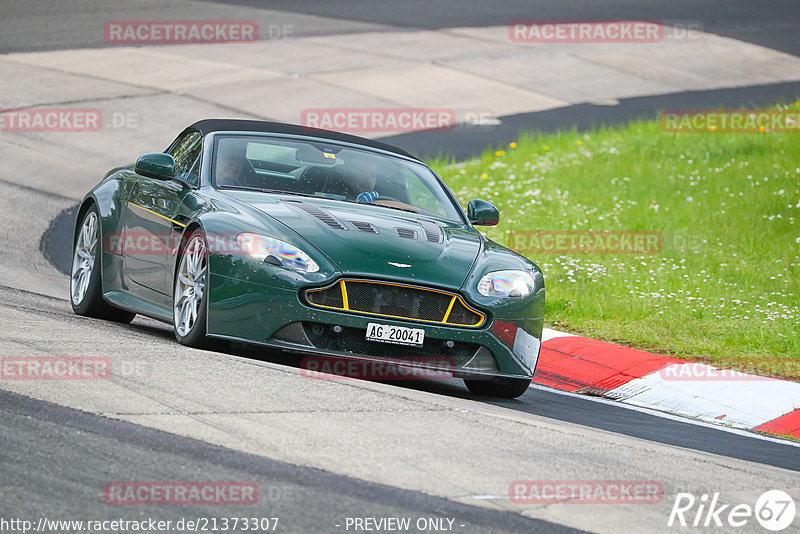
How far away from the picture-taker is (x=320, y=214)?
745cm

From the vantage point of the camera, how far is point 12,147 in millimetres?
16906

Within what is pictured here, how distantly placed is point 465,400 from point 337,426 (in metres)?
1.81

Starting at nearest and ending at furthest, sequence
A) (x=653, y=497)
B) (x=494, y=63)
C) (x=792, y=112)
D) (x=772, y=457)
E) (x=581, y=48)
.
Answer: (x=653, y=497) < (x=772, y=457) < (x=792, y=112) < (x=494, y=63) < (x=581, y=48)

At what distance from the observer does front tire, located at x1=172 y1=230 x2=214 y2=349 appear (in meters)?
7.08

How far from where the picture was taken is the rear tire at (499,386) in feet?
25.1

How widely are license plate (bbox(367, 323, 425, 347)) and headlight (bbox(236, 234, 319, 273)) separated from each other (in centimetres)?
46

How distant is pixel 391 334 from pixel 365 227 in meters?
0.77

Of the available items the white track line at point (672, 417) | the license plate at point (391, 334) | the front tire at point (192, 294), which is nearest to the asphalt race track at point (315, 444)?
the white track line at point (672, 417)

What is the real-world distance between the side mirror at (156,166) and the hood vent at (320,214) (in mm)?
979

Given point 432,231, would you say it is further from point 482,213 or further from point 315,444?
point 315,444

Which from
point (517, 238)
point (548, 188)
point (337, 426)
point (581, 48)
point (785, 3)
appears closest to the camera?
point (337, 426)

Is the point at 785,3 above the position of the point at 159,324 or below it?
above

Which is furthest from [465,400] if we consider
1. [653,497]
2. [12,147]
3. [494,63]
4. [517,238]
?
[494,63]

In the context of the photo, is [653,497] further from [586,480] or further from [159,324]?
[159,324]
